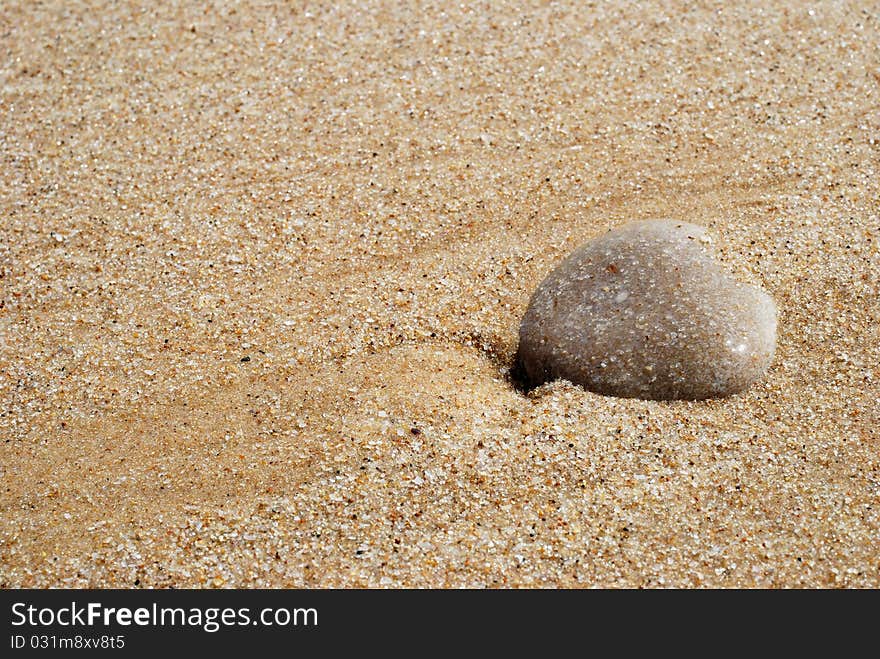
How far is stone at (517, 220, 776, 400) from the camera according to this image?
308cm

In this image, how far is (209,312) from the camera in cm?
348

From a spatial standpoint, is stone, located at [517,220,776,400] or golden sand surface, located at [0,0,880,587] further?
stone, located at [517,220,776,400]

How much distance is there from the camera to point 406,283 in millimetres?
3535

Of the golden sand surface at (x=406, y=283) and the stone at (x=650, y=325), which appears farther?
the stone at (x=650, y=325)

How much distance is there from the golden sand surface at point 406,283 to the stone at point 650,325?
9cm

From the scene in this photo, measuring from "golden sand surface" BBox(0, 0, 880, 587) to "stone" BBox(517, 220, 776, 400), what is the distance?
0.28 feet

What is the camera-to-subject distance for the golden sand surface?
2.76 m

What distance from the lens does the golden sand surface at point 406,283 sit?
9.06ft

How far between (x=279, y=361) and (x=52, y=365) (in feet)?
2.78

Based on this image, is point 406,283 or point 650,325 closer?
point 650,325

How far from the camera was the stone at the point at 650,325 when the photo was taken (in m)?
3.08

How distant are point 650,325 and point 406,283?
0.97 metres
